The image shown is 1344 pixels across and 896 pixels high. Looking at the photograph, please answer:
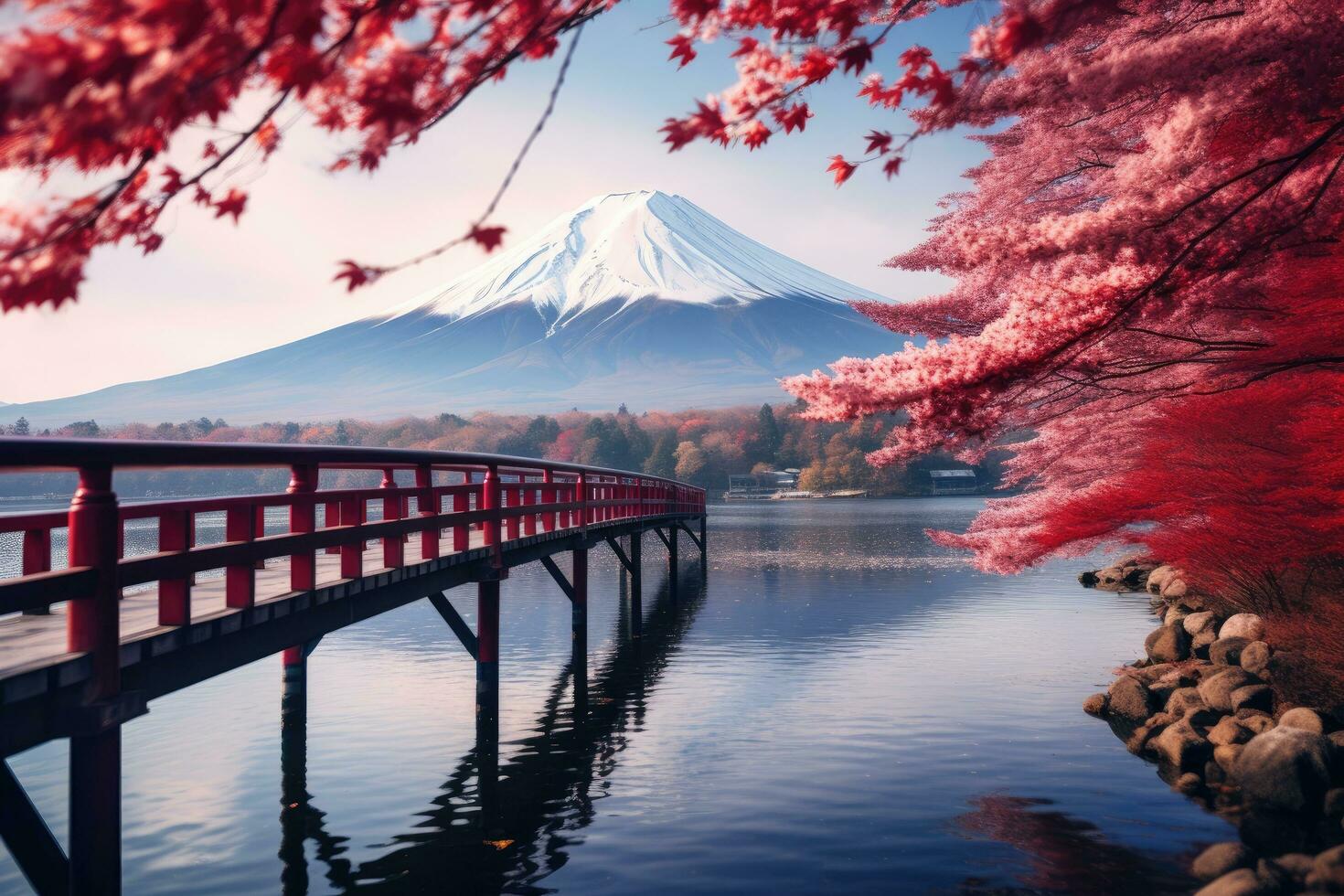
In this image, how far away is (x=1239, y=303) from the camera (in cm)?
1022

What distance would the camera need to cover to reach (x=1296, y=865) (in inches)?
321

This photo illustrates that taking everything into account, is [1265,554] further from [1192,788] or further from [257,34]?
[257,34]

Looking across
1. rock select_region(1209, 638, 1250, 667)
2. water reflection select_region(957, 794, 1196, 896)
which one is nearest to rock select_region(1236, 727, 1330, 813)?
water reflection select_region(957, 794, 1196, 896)

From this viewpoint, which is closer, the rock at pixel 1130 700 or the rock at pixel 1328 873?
the rock at pixel 1328 873

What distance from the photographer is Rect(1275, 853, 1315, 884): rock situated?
316 inches

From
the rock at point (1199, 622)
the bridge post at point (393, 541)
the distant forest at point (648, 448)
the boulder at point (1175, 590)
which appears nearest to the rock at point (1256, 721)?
the rock at point (1199, 622)

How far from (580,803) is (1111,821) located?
5421mm

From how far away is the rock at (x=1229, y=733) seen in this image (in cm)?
1199

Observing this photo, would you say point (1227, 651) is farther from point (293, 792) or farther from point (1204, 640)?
point (293, 792)

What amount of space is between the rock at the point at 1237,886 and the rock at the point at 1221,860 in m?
0.63

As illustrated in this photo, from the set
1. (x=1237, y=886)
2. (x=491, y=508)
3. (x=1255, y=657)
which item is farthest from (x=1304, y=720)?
(x=491, y=508)

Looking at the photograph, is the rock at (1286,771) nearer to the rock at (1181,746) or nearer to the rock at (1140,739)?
the rock at (1181,746)

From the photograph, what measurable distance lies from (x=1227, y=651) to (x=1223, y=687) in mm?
1989

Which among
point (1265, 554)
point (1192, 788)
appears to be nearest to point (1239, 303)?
point (1265, 554)
